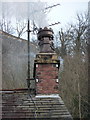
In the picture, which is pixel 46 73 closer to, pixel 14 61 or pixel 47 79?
pixel 47 79

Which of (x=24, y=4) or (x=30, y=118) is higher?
(x=24, y=4)

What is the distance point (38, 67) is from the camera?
4.44 metres

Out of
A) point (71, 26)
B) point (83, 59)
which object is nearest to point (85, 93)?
point (83, 59)

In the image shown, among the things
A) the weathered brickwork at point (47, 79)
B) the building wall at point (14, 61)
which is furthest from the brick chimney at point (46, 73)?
the building wall at point (14, 61)

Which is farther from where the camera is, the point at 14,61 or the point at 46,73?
the point at 14,61

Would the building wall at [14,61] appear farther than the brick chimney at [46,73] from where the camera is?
Yes

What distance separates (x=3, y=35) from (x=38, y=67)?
11399mm

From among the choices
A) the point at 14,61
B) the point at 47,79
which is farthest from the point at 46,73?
the point at 14,61

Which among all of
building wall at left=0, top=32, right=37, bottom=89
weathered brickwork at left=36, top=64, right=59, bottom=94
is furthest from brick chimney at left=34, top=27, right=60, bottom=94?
building wall at left=0, top=32, right=37, bottom=89

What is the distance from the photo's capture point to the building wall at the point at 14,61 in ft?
46.4

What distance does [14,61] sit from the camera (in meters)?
15.8

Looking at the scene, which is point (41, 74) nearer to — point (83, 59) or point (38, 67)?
point (38, 67)

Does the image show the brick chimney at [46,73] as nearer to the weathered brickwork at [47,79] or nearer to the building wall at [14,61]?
the weathered brickwork at [47,79]

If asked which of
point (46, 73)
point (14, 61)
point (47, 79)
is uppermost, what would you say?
point (14, 61)
